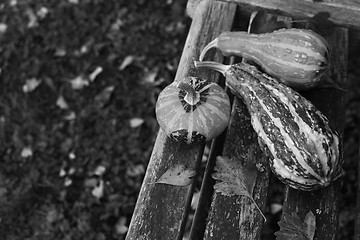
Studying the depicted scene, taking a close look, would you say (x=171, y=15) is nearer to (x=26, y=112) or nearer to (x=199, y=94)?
(x=26, y=112)

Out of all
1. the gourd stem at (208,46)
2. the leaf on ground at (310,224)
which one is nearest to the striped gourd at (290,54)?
the gourd stem at (208,46)

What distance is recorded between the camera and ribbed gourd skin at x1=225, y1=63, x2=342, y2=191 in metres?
1.65

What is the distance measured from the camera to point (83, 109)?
2.97 metres

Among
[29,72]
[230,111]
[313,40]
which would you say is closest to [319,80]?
[313,40]

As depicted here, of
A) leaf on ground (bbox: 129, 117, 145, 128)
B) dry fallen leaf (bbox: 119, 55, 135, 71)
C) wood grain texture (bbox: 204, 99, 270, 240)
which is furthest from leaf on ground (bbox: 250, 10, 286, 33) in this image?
dry fallen leaf (bbox: 119, 55, 135, 71)

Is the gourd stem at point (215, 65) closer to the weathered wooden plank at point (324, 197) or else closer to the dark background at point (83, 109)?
the weathered wooden plank at point (324, 197)

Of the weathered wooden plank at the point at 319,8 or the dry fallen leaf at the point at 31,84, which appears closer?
the weathered wooden plank at the point at 319,8

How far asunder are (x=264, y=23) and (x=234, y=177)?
2.46 ft

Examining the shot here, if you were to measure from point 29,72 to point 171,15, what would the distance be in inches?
39.1

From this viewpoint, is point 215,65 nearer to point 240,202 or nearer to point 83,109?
point 240,202

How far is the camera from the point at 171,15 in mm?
3324

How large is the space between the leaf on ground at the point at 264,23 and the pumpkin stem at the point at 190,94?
20.1 inches

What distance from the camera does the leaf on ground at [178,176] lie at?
1804 mm

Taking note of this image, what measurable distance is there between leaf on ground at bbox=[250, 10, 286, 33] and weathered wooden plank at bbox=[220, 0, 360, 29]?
35 mm
